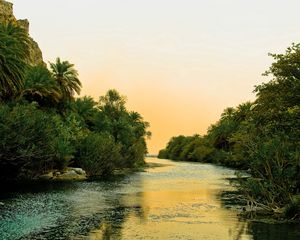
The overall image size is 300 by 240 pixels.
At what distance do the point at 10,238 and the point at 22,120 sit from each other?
1031 inches

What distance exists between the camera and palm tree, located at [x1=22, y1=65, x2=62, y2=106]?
6500 cm

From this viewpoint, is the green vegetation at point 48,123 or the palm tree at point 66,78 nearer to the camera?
the green vegetation at point 48,123

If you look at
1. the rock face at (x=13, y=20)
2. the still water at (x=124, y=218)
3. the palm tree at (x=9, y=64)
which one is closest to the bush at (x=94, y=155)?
the palm tree at (x=9, y=64)

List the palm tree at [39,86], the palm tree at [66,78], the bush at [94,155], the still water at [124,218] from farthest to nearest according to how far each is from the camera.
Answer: the palm tree at [66,78], the bush at [94,155], the palm tree at [39,86], the still water at [124,218]

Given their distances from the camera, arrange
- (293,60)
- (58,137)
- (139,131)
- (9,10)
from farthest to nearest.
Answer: (139,131) → (9,10) → (58,137) → (293,60)

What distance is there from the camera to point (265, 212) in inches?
1061

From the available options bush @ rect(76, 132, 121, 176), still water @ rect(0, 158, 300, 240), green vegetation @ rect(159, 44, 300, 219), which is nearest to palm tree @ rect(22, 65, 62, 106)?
bush @ rect(76, 132, 121, 176)

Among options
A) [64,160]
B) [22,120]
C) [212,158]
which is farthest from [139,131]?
[22,120]

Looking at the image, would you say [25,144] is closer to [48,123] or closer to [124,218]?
[48,123]

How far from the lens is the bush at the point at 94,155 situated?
65.6 meters

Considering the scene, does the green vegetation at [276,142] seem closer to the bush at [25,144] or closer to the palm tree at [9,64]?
the bush at [25,144]

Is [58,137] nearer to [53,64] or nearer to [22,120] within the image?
[22,120]

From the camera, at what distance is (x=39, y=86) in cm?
6544

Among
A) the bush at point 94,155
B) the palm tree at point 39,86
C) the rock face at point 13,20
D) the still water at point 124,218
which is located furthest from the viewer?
the rock face at point 13,20
